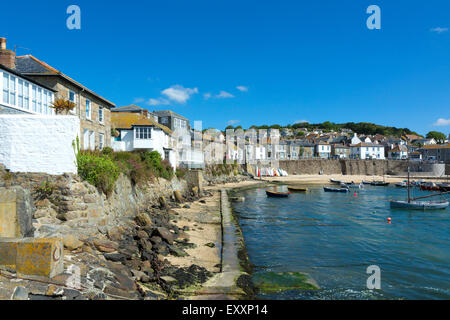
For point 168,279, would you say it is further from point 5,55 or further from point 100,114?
point 100,114

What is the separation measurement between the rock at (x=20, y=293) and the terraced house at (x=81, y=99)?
13.0 meters

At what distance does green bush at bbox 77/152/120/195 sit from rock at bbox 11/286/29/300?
7907mm

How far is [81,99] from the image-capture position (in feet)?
74.4

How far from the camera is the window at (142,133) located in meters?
31.8

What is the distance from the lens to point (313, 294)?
11438 mm

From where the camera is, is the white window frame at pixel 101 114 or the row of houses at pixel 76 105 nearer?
the row of houses at pixel 76 105

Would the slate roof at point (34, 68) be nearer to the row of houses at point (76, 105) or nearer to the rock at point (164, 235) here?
the row of houses at point (76, 105)

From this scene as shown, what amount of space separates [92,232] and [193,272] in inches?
197

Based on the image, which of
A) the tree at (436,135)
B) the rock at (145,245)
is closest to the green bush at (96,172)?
the rock at (145,245)

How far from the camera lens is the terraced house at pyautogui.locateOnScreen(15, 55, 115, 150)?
19.4 meters

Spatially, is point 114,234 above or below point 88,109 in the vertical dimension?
below

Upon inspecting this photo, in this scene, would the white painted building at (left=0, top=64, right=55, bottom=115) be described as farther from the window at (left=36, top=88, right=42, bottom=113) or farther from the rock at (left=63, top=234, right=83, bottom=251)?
the rock at (left=63, top=234, right=83, bottom=251)

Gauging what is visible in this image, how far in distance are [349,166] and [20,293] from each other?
106 meters

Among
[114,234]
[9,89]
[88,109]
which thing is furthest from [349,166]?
[9,89]
